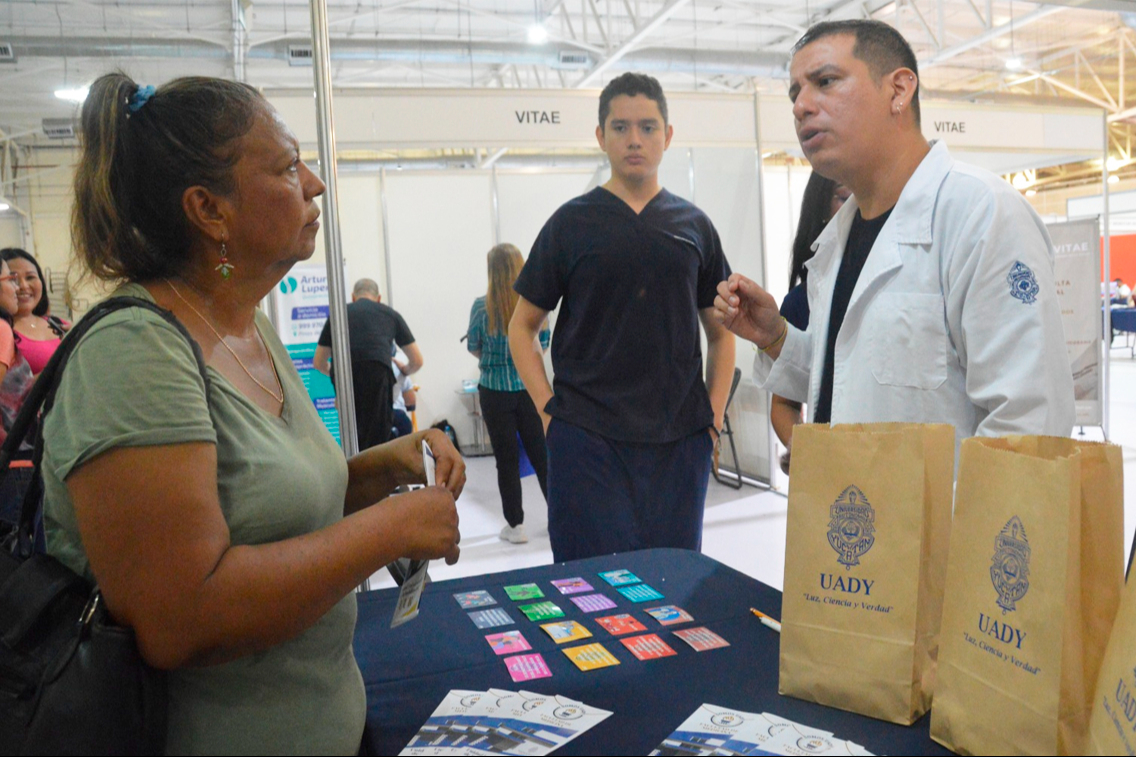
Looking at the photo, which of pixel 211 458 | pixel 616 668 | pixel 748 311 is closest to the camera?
pixel 211 458

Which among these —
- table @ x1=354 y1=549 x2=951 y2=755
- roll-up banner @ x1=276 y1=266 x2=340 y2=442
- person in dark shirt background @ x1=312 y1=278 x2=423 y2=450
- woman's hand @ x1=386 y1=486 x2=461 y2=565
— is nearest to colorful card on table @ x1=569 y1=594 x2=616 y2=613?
table @ x1=354 y1=549 x2=951 y2=755

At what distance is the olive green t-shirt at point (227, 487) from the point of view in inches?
29.6

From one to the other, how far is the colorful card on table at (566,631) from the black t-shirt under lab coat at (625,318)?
89 cm

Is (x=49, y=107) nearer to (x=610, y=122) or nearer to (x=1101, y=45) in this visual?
(x=610, y=122)

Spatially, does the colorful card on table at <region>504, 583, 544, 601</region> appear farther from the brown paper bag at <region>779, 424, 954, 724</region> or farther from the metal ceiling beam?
the metal ceiling beam

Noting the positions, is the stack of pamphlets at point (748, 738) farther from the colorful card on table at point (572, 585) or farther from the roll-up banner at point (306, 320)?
the roll-up banner at point (306, 320)

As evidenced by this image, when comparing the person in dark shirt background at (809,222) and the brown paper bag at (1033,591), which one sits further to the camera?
the person in dark shirt background at (809,222)

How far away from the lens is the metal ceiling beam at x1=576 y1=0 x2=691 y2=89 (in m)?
7.09

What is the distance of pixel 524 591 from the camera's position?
1393 mm

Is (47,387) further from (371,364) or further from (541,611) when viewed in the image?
(371,364)

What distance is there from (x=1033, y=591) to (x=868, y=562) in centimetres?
18

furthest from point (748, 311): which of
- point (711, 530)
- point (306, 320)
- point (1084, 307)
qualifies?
point (1084, 307)

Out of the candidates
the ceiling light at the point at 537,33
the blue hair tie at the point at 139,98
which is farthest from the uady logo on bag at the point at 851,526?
the ceiling light at the point at 537,33

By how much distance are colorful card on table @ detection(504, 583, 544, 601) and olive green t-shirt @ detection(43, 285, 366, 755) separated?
405 mm
